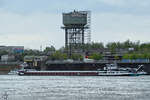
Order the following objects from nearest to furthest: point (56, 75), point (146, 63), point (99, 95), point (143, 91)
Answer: point (99, 95)
point (143, 91)
point (56, 75)
point (146, 63)

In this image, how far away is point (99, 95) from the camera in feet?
290

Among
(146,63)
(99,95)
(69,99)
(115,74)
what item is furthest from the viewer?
(146,63)

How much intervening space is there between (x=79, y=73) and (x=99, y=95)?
276 ft

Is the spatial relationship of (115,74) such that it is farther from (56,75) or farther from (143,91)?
(143,91)

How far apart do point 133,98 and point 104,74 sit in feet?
269

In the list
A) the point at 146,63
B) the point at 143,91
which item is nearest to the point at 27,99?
the point at 143,91

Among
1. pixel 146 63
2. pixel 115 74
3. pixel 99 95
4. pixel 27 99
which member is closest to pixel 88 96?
pixel 99 95

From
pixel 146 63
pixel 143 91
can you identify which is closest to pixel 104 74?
pixel 146 63

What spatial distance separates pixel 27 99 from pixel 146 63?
118 metres

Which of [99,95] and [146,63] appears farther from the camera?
[146,63]

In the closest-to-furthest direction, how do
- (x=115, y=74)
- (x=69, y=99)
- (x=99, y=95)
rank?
(x=69, y=99), (x=99, y=95), (x=115, y=74)

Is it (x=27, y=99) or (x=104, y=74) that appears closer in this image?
(x=27, y=99)

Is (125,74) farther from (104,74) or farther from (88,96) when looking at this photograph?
(88,96)

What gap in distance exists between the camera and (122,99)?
8238 centimetres
